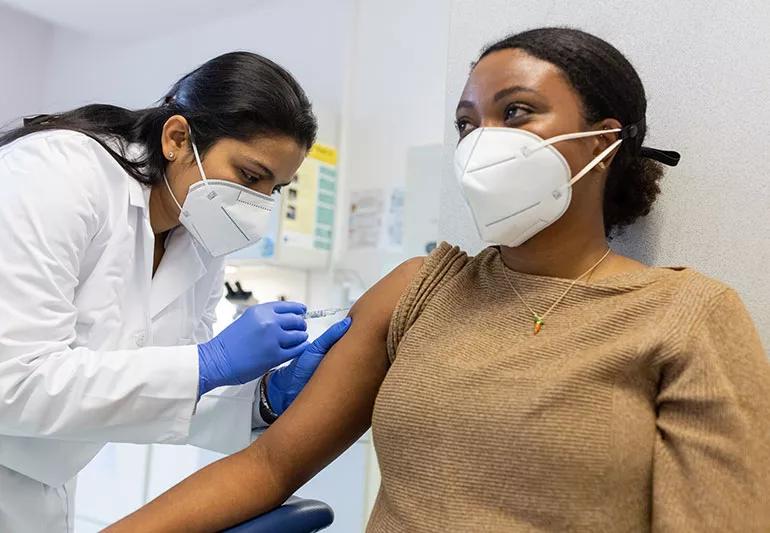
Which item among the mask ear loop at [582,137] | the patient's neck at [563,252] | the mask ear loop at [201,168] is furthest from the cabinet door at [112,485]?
the mask ear loop at [582,137]

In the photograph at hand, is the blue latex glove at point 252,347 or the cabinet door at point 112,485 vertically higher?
the blue latex glove at point 252,347

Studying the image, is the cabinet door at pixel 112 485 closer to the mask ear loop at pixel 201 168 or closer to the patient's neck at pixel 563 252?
the mask ear loop at pixel 201 168

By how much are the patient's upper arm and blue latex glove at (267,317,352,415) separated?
0.12 metres

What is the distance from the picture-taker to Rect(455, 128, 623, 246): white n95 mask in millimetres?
1071

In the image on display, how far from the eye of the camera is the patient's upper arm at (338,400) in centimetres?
117

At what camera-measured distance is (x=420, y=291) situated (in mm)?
1188

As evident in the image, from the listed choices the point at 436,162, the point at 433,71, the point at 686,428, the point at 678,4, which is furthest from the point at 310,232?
the point at 686,428

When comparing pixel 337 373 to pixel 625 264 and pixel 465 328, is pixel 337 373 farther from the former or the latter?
pixel 625 264

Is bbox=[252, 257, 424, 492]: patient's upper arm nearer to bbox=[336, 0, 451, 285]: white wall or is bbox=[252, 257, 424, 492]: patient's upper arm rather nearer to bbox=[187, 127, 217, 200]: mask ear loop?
bbox=[187, 127, 217, 200]: mask ear loop

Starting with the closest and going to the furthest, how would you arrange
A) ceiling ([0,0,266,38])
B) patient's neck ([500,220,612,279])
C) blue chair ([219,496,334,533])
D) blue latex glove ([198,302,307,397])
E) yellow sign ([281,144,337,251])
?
1. blue chair ([219,496,334,533])
2. patient's neck ([500,220,612,279])
3. blue latex glove ([198,302,307,397])
4. yellow sign ([281,144,337,251])
5. ceiling ([0,0,266,38])

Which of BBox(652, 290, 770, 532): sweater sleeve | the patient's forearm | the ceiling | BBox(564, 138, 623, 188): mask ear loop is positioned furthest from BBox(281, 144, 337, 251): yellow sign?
BBox(652, 290, 770, 532): sweater sleeve

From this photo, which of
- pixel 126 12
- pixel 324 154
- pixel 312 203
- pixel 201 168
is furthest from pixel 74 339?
pixel 126 12

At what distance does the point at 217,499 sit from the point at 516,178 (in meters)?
0.66

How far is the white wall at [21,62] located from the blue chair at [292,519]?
12.7 ft
